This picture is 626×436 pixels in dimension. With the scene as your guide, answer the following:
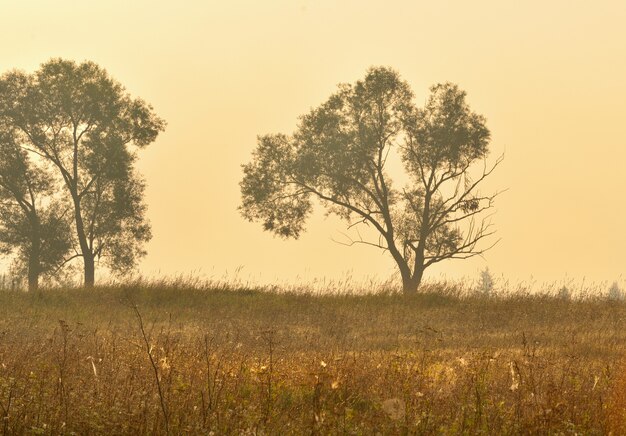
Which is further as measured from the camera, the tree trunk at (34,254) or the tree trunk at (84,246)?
the tree trunk at (34,254)

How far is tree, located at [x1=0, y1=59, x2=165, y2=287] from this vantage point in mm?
35688

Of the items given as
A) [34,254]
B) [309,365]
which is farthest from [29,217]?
[309,365]

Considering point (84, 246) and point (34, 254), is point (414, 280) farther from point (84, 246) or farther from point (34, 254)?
point (34, 254)

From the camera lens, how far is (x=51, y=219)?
36.4 meters

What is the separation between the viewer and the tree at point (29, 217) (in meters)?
35.8

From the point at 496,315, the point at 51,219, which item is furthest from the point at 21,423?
the point at 51,219

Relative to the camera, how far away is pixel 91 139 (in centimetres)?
3597

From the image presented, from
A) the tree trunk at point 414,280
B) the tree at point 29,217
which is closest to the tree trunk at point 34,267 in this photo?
the tree at point 29,217

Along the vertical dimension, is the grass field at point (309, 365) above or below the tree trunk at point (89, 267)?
below

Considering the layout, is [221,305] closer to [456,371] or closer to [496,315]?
[496,315]

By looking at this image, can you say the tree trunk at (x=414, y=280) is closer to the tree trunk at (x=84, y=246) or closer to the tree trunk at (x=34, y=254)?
the tree trunk at (x=84, y=246)

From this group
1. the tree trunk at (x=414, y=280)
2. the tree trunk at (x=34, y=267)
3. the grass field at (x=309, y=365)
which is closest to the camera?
the grass field at (x=309, y=365)

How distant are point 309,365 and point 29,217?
2742 cm

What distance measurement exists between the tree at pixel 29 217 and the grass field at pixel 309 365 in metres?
11.4
